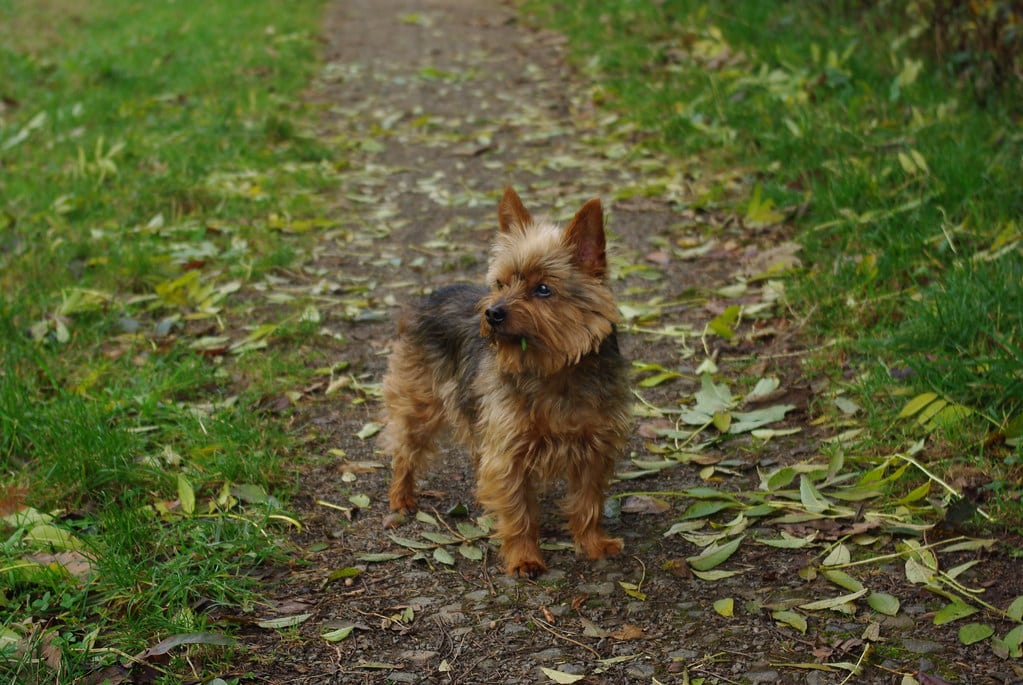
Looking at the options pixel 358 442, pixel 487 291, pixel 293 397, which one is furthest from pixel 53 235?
pixel 487 291

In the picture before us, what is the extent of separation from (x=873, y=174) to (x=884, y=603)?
3700 millimetres

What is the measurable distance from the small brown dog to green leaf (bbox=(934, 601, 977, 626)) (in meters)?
1.23

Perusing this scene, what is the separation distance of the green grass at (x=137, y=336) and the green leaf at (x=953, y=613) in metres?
2.40

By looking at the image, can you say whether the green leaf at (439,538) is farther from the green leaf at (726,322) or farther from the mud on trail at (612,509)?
the green leaf at (726,322)

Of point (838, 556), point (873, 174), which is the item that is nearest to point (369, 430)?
point (838, 556)

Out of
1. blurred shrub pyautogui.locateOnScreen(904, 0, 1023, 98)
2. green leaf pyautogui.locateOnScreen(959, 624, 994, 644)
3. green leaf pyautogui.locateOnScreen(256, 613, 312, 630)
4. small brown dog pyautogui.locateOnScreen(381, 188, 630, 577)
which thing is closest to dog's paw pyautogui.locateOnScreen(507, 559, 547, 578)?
small brown dog pyautogui.locateOnScreen(381, 188, 630, 577)

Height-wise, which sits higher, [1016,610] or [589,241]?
[589,241]

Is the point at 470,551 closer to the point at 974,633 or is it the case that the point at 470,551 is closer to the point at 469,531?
the point at 469,531

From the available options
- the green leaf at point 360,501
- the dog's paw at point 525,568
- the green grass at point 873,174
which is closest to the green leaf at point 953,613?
the green grass at point 873,174

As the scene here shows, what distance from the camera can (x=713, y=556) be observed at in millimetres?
4039

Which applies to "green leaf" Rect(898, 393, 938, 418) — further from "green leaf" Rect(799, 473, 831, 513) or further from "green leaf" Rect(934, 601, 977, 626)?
"green leaf" Rect(934, 601, 977, 626)

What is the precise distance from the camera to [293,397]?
18.0ft

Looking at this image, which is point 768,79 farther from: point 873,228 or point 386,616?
point 386,616

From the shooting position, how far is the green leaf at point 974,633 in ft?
11.2
